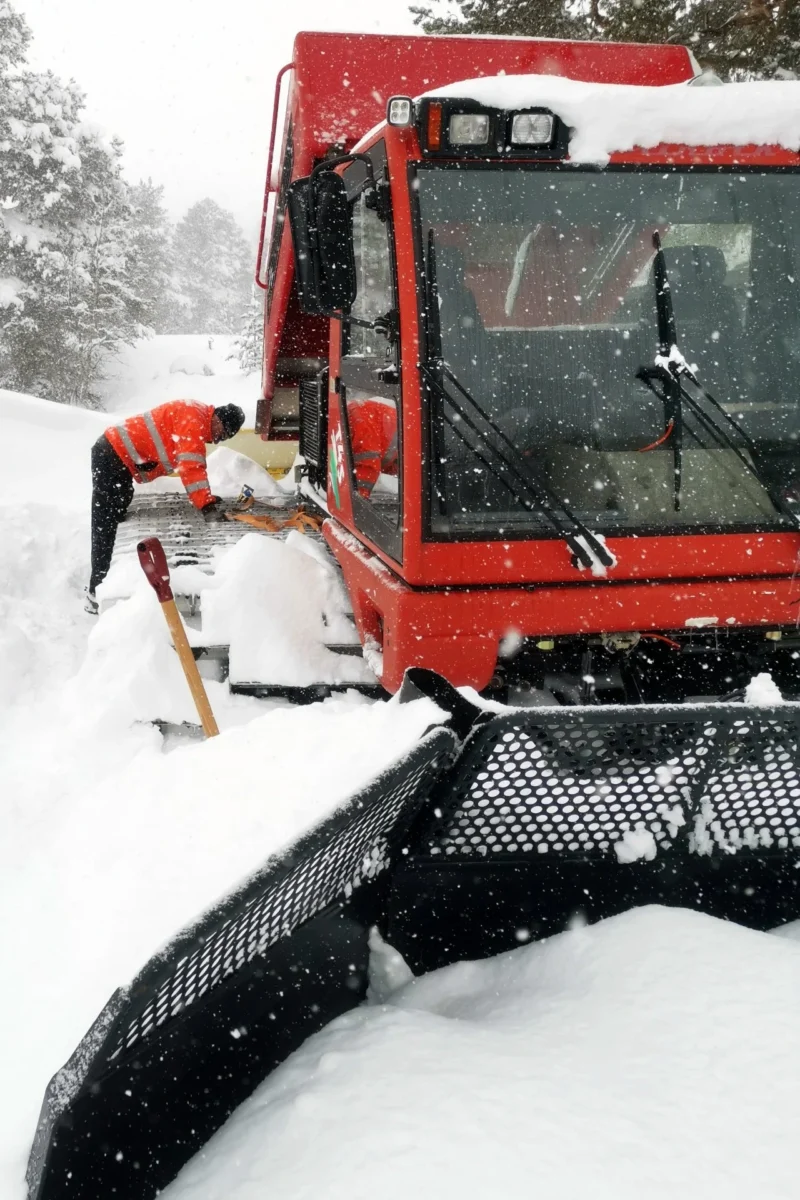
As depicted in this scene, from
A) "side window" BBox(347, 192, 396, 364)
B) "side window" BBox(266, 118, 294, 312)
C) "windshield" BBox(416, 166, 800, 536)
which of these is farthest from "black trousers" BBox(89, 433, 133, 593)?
"windshield" BBox(416, 166, 800, 536)

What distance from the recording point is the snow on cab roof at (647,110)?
2.85 meters

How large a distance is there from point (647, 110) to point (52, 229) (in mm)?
29074

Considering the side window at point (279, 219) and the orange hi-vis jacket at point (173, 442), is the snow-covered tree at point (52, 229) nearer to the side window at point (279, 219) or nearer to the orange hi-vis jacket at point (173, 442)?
the orange hi-vis jacket at point (173, 442)

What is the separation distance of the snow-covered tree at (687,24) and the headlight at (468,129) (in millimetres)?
10304

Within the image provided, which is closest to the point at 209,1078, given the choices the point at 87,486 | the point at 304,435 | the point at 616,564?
the point at 616,564

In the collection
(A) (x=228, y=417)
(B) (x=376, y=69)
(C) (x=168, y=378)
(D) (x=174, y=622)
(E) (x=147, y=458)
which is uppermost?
(C) (x=168, y=378)

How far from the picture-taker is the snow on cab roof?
2.85 metres

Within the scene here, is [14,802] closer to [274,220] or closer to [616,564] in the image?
[616,564]

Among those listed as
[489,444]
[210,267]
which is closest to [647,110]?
[489,444]

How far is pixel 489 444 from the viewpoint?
297cm

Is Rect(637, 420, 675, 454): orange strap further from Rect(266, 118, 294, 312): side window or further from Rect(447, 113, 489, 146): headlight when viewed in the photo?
Rect(266, 118, 294, 312): side window

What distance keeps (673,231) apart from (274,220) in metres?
2.91

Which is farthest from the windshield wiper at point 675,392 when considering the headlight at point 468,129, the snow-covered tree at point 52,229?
the snow-covered tree at point 52,229

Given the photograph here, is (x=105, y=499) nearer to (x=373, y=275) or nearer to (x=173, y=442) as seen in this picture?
(x=173, y=442)
